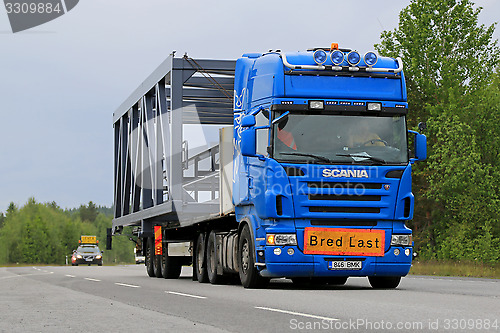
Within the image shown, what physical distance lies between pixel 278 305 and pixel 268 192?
10.9 feet

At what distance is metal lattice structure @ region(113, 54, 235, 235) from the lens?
20281mm

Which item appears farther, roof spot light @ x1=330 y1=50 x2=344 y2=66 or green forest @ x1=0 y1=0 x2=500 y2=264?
green forest @ x1=0 y1=0 x2=500 y2=264

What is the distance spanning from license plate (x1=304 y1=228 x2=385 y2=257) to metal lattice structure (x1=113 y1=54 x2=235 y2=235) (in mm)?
4326

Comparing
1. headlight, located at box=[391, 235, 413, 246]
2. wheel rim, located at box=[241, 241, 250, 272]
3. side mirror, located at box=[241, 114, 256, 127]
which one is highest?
side mirror, located at box=[241, 114, 256, 127]

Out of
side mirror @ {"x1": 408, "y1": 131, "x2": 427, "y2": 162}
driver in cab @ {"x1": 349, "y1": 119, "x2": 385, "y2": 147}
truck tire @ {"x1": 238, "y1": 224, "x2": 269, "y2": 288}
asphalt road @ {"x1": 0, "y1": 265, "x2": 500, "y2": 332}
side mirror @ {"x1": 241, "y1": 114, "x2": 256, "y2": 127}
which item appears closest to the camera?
asphalt road @ {"x1": 0, "y1": 265, "x2": 500, "y2": 332}

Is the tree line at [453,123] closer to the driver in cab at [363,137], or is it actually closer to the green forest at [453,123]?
the green forest at [453,123]

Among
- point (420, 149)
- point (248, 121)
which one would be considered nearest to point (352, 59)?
point (420, 149)

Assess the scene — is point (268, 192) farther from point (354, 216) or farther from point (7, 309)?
point (7, 309)

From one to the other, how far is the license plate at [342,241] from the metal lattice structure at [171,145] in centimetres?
433

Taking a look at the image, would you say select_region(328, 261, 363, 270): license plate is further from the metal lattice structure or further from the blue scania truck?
the metal lattice structure

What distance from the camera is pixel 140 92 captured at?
24.5 meters

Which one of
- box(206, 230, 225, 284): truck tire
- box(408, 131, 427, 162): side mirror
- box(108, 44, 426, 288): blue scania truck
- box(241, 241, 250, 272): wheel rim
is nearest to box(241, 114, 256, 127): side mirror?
box(108, 44, 426, 288): blue scania truck

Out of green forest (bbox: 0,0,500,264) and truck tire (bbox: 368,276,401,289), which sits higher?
green forest (bbox: 0,0,500,264)

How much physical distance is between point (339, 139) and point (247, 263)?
9.91 ft
